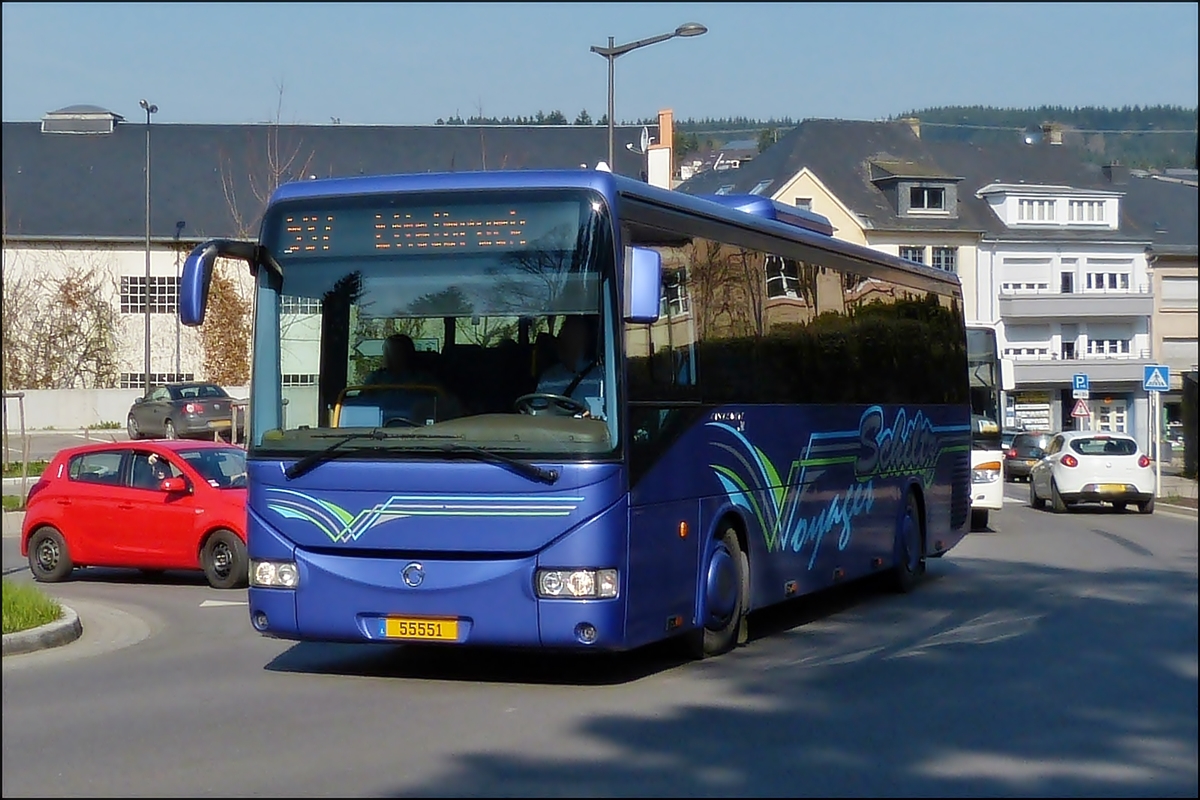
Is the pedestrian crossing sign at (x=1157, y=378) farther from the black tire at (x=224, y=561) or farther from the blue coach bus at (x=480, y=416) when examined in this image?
the blue coach bus at (x=480, y=416)

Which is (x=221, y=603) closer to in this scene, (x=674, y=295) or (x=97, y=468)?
(x=97, y=468)

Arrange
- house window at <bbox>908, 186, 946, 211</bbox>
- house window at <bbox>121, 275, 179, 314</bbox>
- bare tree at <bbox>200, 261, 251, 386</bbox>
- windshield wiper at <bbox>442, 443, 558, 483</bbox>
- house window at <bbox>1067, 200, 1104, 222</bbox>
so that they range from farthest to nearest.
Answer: house window at <bbox>1067, 200, 1104, 222</bbox> < house window at <bbox>908, 186, 946, 211</bbox> < house window at <bbox>121, 275, 179, 314</bbox> < bare tree at <bbox>200, 261, 251, 386</bbox> < windshield wiper at <bbox>442, 443, 558, 483</bbox>

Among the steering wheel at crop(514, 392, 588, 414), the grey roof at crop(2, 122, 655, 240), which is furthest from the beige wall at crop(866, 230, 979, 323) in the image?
the steering wheel at crop(514, 392, 588, 414)

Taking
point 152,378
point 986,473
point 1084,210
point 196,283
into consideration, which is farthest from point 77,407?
point 196,283

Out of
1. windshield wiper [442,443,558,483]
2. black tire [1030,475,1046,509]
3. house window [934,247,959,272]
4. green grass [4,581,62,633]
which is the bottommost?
black tire [1030,475,1046,509]

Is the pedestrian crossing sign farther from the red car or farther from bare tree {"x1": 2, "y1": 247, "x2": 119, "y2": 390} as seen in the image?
bare tree {"x1": 2, "y1": 247, "x2": 119, "y2": 390}

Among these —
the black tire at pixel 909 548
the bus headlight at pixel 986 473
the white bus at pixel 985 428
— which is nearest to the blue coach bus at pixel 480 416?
the black tire at pixel 909 548

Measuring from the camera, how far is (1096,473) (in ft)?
106

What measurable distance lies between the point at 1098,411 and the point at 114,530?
65194 millimetres

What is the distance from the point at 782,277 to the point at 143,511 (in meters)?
8.11

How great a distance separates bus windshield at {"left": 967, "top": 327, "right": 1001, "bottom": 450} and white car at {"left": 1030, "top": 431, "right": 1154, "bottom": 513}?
Answer: 12.7ft

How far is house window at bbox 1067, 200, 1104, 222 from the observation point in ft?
253

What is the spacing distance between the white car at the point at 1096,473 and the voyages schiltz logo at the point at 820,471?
51.4 ft

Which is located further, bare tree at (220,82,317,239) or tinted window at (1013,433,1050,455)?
bare tree at (220,82,317,239)
